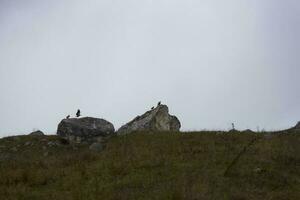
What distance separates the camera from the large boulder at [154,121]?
37.2m

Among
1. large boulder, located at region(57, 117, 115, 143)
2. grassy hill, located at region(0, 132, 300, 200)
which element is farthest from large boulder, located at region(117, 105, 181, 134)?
grassy hill, located at region(0, 132, 300, 200)

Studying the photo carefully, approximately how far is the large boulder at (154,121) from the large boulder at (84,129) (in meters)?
2.87

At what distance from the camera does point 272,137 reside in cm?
2722

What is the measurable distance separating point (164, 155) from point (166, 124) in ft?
55.2

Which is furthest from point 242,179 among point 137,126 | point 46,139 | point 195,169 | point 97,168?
point 137,126

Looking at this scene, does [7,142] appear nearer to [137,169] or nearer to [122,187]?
[137,169]

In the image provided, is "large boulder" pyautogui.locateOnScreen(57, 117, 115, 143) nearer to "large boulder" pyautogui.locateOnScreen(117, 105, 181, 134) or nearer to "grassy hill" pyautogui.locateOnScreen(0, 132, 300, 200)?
"large boulder" pyautogui.locateOnScreen(117, 105, 181, 134)

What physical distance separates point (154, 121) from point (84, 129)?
5872 millimetres

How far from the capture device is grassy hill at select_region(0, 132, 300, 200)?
52.9 ft

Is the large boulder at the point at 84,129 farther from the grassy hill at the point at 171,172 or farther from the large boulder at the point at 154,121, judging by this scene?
the grassy hill at the point at 171,172

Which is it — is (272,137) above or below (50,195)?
above

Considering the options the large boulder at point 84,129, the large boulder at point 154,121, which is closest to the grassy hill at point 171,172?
the large boulder at point 84,129

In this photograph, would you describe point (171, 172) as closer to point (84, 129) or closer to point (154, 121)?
point (84, 129)

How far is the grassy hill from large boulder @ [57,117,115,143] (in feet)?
21.2
